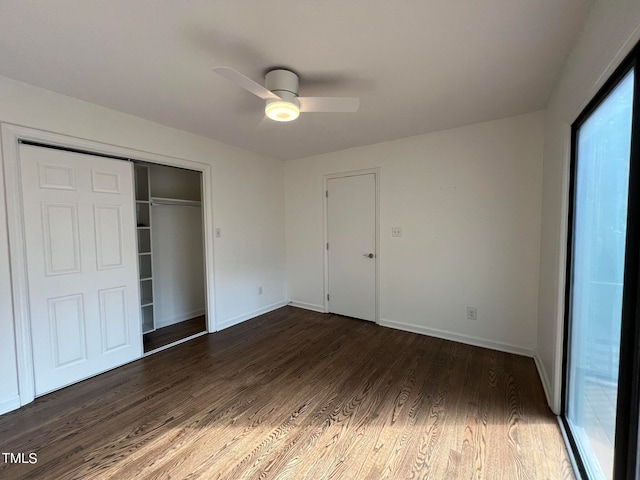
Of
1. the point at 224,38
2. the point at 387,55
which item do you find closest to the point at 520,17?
the point at 387,55

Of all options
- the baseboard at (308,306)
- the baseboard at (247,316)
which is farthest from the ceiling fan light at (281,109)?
the baseboard at (308,306)

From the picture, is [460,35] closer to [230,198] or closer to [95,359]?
[230,198]

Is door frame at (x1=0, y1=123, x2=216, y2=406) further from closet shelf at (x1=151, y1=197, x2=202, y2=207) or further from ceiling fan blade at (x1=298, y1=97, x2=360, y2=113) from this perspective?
ceiling fan blade at (x1=298, y1=97, x2=360, y2=113)

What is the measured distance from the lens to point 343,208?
378 cm

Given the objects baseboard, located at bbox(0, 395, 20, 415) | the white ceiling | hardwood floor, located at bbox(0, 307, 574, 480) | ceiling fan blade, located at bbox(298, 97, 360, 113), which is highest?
the white ceiling

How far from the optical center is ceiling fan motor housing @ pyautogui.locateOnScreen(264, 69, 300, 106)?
1774mm

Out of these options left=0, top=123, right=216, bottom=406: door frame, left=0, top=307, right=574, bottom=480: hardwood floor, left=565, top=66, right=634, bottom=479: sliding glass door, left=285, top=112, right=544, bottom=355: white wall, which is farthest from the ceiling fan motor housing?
left=0, top=307, right=574, bottom=480: hardwood floor

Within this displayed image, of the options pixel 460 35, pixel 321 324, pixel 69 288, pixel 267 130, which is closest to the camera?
pixel 460 35

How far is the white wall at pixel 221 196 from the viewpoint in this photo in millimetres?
1929

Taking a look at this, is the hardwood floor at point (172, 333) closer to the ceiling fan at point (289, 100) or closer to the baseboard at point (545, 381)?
the ceiling fan at point (289, 100)

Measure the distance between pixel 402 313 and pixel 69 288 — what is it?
131 inches

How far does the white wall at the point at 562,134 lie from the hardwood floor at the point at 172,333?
136 inches

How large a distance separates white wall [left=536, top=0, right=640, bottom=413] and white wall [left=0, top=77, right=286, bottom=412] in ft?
10.6

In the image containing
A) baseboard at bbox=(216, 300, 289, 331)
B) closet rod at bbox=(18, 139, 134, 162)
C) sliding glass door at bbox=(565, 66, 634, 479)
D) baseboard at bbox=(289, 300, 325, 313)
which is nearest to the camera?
sliding glass door at bbox=(565, 66, 634, 479)
